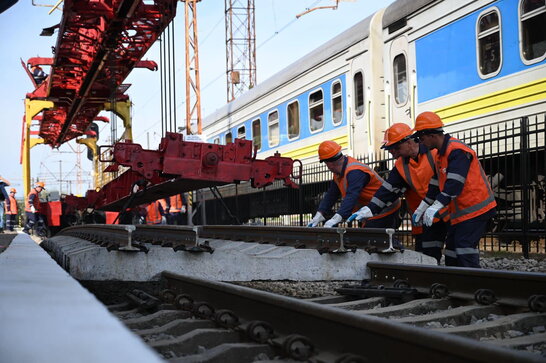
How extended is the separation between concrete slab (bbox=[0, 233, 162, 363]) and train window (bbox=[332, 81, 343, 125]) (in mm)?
10055

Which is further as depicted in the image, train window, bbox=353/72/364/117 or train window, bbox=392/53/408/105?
train window, bbox=353/72/364/117

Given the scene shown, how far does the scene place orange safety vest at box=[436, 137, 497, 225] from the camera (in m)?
5.29

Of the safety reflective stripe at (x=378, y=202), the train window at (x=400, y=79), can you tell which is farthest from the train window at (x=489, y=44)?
the safety reflective stripe at (x=378, y=202)

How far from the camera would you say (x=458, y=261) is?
527 centimetres

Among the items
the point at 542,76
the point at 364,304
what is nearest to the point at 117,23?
the point at 542,76

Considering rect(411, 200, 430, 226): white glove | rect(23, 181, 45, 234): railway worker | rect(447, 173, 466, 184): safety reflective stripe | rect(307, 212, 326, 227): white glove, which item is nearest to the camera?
rect(447, 173, 466, 184): safety reflective stripe

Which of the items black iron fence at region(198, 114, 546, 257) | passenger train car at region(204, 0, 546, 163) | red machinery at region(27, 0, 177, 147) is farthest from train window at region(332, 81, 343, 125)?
red machinery at region(27, 0, 177, 147)

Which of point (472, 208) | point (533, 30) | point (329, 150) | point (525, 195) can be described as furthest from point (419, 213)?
point (533, 30)

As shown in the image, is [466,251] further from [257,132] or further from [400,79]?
[257,132]

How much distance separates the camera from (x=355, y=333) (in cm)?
236

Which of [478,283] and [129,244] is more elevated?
[129,244]

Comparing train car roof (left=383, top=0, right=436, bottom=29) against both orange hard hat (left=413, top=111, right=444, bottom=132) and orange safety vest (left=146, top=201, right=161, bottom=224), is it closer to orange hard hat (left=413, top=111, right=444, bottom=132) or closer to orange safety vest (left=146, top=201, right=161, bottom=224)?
orange hard hat (left=413, top=111, right=444, bottom=132)

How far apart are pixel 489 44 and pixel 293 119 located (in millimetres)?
6293

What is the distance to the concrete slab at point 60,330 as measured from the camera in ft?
4.82
